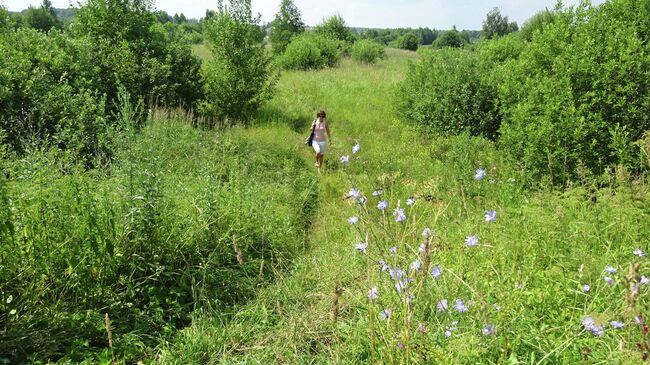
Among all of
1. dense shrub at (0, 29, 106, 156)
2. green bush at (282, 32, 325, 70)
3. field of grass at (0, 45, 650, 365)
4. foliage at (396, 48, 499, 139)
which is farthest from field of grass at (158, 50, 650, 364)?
green bush at (282, 32, 325, 70)

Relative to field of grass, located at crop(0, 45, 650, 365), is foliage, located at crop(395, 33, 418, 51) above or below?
above

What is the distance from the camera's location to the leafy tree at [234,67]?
36.8ft

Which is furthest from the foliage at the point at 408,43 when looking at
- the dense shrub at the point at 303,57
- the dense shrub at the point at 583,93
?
the dense shrub at the point at 583,93

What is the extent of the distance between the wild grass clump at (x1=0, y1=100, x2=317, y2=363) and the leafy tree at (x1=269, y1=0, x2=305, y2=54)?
26540mm

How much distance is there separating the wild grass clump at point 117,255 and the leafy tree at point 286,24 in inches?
1045

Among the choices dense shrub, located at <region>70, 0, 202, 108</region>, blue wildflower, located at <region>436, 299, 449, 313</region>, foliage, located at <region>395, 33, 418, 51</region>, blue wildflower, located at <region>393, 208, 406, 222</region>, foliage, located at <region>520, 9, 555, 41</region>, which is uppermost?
foliage, located at <region>395, 33, 418, 51</region>

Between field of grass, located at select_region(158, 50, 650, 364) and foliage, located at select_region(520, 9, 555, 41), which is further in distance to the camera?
foliage, located at select_region(520, 9, 555, 41)

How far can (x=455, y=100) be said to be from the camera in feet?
33.8

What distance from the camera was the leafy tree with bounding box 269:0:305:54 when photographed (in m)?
29.7

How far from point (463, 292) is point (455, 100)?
8.19m

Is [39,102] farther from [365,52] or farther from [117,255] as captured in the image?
[365,52]

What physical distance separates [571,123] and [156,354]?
5.94 meters

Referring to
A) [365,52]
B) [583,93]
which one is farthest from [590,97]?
[365,52]

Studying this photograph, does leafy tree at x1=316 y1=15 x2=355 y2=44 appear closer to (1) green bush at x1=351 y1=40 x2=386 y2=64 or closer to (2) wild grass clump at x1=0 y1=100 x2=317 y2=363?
(1) green bush at x1=351 y1=40 x2=386 y2=64
